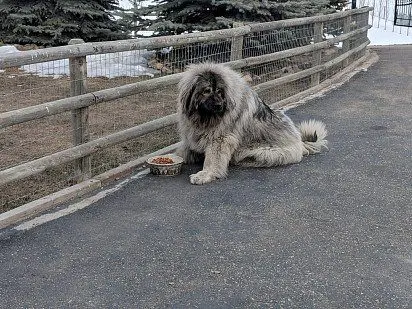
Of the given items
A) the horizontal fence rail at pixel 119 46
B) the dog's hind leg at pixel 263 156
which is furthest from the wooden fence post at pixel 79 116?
the dog's hind leg at pixel 263 156

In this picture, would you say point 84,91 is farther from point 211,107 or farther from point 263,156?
point 263,156

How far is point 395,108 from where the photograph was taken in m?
9.20

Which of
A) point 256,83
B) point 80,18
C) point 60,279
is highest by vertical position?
point 80,18

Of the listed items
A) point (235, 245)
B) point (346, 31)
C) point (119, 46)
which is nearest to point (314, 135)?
point (119, 46)

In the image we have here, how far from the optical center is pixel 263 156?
598cm

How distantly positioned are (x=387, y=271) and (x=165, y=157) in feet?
9.48

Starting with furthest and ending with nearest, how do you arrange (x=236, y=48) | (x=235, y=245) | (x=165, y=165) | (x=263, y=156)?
1. (x=236, y=48)
2. (x=263, y=156)
3. (x=165, y=165)
4. (x=235, y=245)

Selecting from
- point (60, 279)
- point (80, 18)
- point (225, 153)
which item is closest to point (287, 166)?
point (225, 153)

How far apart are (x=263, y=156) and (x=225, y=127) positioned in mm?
570

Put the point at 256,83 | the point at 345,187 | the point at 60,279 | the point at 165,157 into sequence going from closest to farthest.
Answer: the point at 60,279 → the point at 345,187 → the point at 165,157 → the point at 256,83

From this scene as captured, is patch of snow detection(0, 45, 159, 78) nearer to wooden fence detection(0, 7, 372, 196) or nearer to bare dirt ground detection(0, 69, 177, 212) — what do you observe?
bare dirt ground detection(0, 69, 177, 212)

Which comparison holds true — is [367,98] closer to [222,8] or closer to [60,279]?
[222,8]

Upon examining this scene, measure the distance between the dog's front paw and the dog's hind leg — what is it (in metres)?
0.56

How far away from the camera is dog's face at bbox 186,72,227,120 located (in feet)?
18.2
